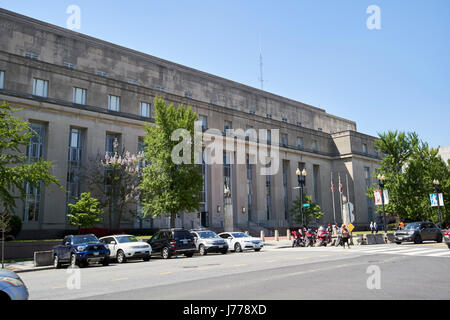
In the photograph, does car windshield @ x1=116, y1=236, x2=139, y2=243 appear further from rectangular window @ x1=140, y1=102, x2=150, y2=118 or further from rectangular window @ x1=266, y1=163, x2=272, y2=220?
rectangular window @ x1=266, y1=163, x2=272, y2=220

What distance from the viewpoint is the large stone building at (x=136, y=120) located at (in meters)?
34.8

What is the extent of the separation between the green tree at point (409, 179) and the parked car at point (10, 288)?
43354mm

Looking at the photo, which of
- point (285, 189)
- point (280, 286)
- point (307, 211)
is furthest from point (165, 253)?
point (285, 189)

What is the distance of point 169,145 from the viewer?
31750 mm

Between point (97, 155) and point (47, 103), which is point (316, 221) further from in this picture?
point (47, 103)

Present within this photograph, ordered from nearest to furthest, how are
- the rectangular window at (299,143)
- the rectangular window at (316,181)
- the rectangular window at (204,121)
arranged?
1. the rectangular window at (204,121)
2. the rectangular window at (299,143)
3. the rectangular window at (316,181)

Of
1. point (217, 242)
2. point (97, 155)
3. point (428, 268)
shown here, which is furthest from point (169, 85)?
point (428, 268)

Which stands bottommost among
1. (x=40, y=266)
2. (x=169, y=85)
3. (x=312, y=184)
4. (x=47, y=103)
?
(x=40, y=266)

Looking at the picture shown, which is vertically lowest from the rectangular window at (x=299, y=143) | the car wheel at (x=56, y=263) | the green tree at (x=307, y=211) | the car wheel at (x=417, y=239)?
the car wheel at (x=56, y=263)

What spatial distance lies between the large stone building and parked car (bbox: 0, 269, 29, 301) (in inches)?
920

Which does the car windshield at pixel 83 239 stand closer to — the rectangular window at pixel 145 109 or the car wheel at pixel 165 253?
the car wheel at pixel 165 253

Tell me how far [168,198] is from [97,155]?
36.1 ft

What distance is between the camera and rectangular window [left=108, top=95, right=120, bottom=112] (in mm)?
40278

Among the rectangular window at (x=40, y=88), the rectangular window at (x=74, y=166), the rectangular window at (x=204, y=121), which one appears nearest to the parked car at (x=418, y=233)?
the rectangular window at (x=204, y=121)
